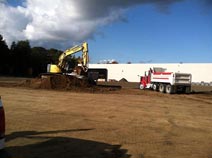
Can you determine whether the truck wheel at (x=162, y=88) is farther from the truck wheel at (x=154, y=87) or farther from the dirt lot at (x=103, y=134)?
the dirt lot at (x=103, y=134)

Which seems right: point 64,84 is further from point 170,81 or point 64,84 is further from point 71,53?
point 170,81

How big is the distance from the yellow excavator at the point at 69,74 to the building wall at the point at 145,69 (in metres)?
37.4

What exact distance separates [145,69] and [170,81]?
224 ft

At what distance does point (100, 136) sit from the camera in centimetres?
1269

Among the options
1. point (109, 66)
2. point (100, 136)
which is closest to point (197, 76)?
point (109, 66)

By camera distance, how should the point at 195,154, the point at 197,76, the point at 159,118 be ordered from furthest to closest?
the point at 197,76, the point at 159,118, the point at 195,154

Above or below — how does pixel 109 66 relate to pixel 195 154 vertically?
above

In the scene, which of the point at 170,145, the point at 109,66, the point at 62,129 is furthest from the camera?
the point at 109,66

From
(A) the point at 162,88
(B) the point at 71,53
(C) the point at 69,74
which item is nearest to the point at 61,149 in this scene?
(A) the point at 162,88

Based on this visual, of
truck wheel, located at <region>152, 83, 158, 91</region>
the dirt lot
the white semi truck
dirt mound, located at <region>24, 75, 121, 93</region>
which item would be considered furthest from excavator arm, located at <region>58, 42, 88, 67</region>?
the dirt lot

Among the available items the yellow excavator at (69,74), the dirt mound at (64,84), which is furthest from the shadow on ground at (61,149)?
the yellow excavator at (69,74)

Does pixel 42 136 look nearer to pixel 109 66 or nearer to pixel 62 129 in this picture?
pixel 62 129

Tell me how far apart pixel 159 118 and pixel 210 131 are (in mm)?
3499

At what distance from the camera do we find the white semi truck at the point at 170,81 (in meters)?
40.0
